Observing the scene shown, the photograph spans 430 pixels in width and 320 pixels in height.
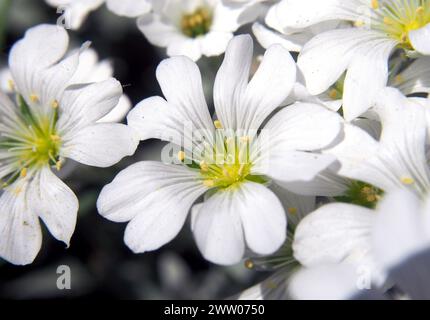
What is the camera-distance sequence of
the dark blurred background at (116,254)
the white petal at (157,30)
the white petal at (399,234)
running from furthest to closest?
the dark blurred background at (116,254), the white petal at (157,30), the white petal at (399,234)

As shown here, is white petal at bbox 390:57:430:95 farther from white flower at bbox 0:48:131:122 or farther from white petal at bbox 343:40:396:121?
white flower at bbox 0:48:131:122

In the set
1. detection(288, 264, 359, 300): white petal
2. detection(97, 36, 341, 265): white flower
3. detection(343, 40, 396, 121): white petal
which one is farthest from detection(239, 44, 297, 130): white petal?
detection(288, 264, 359, 300): white petal

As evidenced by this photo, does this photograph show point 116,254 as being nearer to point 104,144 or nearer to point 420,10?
point 104,144

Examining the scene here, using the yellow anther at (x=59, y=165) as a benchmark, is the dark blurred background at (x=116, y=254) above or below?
below

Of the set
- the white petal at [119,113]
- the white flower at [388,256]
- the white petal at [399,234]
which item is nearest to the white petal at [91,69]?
the white petal at [119,113]

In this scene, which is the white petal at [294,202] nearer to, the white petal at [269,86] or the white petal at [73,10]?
the white petal at [269,86]

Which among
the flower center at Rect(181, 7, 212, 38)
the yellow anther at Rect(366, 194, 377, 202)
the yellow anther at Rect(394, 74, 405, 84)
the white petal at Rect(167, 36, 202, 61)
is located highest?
the flower center at Rect(181, 7, 212, 38)
